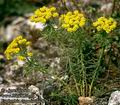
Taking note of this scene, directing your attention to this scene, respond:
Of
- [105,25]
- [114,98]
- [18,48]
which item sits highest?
[105,25]

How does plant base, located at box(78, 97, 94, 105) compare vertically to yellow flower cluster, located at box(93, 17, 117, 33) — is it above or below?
below

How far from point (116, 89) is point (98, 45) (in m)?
0.63

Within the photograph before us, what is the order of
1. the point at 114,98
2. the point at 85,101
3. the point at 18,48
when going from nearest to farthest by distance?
the point at 114,98 → the point at 18,48 → the point at 85,101

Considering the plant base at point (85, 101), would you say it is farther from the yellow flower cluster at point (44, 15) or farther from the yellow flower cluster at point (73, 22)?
the yellow flower cluster at point (44, 15)

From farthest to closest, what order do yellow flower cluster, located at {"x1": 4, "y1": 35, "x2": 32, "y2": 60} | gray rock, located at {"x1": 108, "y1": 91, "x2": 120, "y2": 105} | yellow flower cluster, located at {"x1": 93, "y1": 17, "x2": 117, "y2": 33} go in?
yellow flower cluster, located at {"x1": 4, "y1": 35, "x2": 32, "y2": 60} < yellow flower cluster, located at {"x1": 93, "y1": 17, "x2": 117, "y2": 33} < gray rock, located at {"x1": 108, "y1": 91, "x2": 120, "y2": 105}

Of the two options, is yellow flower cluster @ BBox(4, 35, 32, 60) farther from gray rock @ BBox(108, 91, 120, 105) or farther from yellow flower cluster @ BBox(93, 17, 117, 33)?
gray rock @ BBox(108, 91, 120, 105)

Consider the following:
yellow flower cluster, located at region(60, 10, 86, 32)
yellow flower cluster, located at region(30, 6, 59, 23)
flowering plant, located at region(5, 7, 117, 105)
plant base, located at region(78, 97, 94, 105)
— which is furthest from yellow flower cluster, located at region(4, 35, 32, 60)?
plant base, located at region(78, 97, 94, 105)

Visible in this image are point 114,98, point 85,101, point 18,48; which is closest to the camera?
point 114,98

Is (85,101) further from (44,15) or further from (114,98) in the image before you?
(44,15)

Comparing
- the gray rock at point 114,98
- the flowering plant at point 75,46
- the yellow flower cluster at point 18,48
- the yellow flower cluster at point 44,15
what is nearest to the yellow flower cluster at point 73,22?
the flowering plant at point 75,46

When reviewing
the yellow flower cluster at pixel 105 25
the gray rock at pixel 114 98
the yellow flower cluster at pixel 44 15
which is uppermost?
the yellow flower cluster at pixel 44 15

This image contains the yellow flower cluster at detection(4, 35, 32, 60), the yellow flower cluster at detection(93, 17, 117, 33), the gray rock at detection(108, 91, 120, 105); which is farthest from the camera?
the yellow flower cluster at detection(4, 35, 32, 60)

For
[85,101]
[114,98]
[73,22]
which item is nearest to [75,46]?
[73,22]

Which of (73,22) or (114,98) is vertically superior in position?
(73,22)
